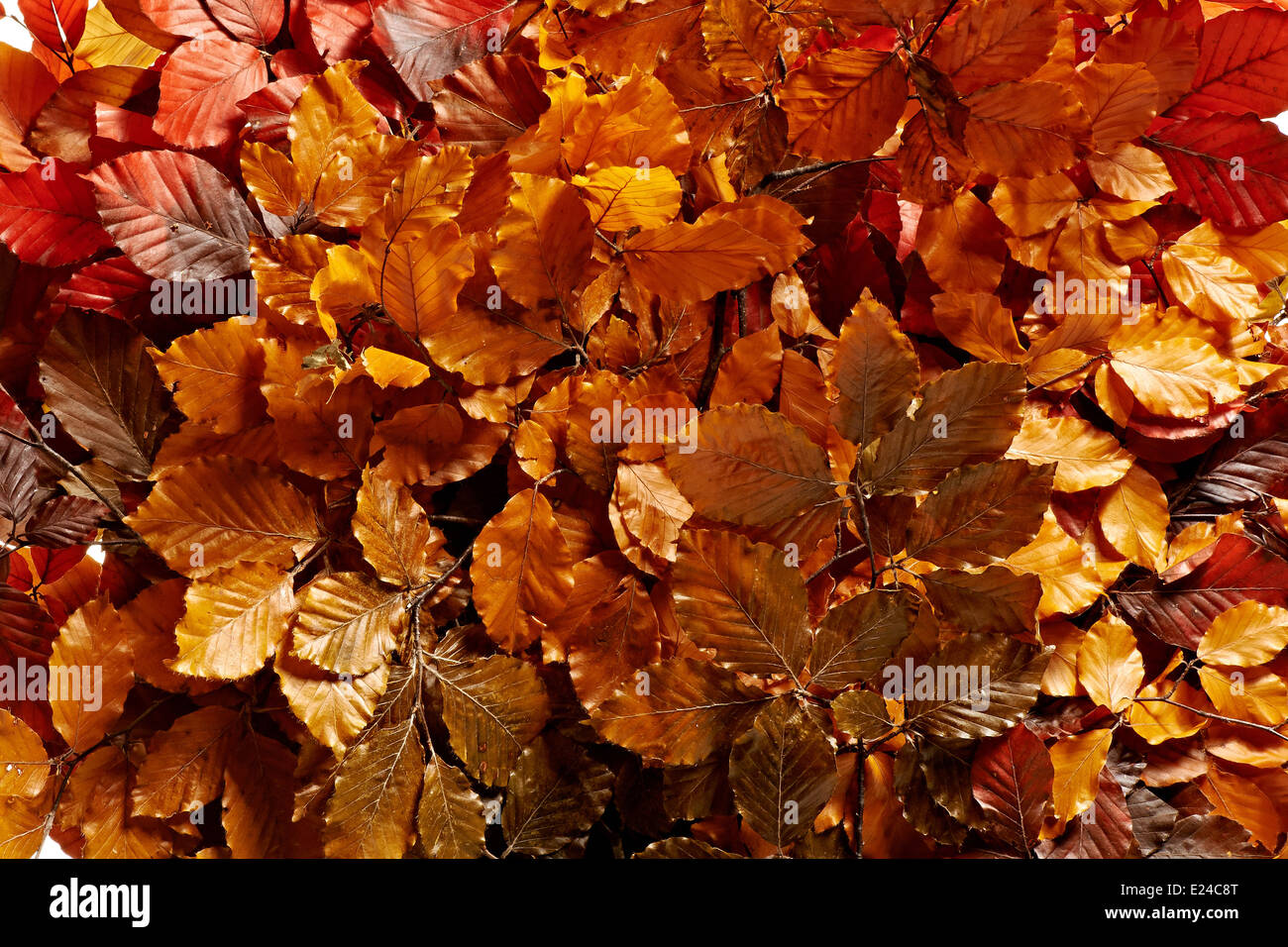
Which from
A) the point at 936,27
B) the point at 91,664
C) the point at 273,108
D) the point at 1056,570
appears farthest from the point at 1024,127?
the point at 91,664

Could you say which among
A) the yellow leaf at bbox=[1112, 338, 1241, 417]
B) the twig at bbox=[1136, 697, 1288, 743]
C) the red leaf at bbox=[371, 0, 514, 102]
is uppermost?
the red leaf at bbox=[371, 0, 514, 102]

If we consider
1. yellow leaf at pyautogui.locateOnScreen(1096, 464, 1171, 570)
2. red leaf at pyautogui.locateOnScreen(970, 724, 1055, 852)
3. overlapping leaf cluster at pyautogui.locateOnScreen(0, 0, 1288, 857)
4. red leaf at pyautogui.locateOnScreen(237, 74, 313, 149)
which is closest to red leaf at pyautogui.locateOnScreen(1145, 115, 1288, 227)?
overlapping leaf cluster at pyautogui.locateOnScreen(0, 0, 1288, 857)

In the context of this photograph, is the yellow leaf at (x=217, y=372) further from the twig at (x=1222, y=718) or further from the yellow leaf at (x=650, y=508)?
the twig at (x=1222, y=718)

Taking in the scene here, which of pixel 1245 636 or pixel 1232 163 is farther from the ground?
pixel 1232 163

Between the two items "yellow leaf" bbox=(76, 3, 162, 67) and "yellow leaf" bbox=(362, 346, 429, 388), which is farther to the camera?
"yellow leaf" bbox=(76, 3, 162, 67)

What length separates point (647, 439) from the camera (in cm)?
30

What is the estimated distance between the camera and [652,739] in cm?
29

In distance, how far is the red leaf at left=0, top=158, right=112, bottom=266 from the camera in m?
0.33

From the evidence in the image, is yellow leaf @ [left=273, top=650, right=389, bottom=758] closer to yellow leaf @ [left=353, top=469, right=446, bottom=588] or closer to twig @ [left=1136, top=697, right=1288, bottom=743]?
yellow leaf @ [left=353, top=469, right=446, bottom=588]

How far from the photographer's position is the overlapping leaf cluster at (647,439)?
0.29 m

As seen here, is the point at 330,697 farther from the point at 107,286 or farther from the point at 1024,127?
the point at 1024,127

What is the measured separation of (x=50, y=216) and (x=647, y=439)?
240 millimetres
